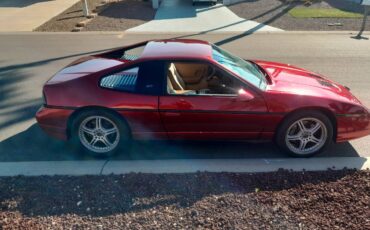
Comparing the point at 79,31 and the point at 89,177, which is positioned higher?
the point at 79,31

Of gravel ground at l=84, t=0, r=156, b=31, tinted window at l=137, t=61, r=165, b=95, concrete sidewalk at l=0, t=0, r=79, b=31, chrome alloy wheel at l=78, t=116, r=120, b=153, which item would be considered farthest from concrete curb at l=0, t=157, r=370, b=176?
concrete sidewalk at l=0, t=0, r=79, b=31

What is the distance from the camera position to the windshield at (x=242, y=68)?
4.25 metres

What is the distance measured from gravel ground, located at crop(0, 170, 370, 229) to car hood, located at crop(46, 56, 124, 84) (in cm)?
132

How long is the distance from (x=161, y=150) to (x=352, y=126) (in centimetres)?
248

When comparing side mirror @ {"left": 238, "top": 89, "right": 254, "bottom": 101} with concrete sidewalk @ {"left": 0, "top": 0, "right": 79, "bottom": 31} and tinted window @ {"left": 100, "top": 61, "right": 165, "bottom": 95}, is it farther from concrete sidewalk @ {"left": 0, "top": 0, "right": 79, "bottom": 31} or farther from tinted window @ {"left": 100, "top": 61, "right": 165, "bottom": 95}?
concrete sidewalk @ {"left": 0, "top": 0, "right": 79, "bottom": 31}

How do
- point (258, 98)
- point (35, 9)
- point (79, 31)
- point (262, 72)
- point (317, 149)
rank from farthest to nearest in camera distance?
point (35, 9) < point (79, 31) < point (262, 72) < point (317, 149) < point (258, 98)

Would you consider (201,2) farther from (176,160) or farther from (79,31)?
(176,160)

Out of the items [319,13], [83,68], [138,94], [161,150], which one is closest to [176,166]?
[161,150]

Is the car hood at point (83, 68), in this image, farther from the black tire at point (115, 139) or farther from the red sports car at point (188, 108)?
the black tire at point (115, 139)

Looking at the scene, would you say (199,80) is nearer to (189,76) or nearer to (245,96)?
(189,76)

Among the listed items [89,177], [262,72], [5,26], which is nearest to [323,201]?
[262,72]

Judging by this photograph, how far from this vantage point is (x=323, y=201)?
3.32 m

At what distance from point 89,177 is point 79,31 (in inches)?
388

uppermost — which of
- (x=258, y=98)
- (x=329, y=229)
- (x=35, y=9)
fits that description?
(x=35, y=9)
